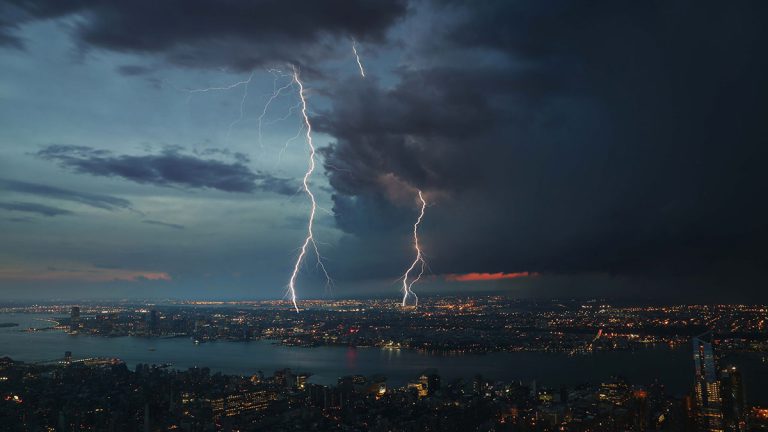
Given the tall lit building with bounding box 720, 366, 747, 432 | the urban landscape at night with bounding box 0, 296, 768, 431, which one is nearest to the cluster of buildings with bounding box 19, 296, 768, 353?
the urban landscape at night with bounding box 0, 296, 768, 431

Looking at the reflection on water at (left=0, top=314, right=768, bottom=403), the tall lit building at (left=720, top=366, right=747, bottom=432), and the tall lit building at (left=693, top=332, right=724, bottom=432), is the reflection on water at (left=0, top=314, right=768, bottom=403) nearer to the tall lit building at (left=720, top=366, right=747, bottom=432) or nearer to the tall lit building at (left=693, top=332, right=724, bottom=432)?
the tall lit building at (left=693, top=332, right=724, bottom=432)

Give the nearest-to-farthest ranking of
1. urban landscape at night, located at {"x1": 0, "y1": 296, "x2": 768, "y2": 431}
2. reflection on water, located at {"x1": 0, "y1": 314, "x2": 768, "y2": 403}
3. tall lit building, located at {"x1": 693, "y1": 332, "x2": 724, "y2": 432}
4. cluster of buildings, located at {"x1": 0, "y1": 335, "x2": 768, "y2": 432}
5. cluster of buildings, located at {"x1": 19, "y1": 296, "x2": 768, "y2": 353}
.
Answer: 1. tall lit building, located at {"x1": 693, "y1": 332, "x2": 724, "y2": 432}
2. cluster of buildings, located at {"x1": 0, "y1": 335, "x2": 768, "y2": 432}
3. urban landscape at night, located at {"x1": 0, "y1": 296, "x2": 768, "y2": 431}
4. reflection on water, located at {"x1": 0, "y1": 314, "x2": 768, "y2": 403}
5. cluster of buildings, located at {"x1": 19, "y1": 296, "x2": 768, "y2": 353}

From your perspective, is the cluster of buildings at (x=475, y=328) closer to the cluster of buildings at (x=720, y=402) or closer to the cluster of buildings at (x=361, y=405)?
the cluster of buildings at (x=720, y=402)

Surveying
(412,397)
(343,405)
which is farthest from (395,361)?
(343,405)

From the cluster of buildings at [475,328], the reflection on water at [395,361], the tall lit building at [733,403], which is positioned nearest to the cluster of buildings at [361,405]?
the tall lit building at [733,403]

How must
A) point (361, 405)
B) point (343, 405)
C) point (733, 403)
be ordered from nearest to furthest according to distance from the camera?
point (733, 403), point (361, 405), point (343, 405)

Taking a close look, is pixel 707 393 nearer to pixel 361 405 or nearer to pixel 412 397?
pixel 412 397
